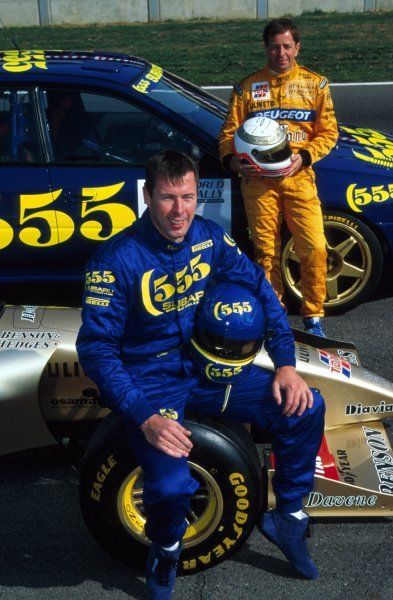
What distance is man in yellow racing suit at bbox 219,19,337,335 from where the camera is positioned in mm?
5441

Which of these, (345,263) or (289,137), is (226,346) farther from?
(345,263)

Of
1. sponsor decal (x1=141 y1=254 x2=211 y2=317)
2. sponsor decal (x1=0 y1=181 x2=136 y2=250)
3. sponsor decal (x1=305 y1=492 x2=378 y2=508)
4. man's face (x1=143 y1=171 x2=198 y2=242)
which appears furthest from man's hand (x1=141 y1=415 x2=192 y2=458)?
sponsor decal (x1=0 y1=181 x2=136 y2=250)

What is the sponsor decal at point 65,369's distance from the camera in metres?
4.07

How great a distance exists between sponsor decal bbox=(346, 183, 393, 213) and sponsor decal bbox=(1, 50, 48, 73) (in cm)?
207

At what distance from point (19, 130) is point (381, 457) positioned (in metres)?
3.06

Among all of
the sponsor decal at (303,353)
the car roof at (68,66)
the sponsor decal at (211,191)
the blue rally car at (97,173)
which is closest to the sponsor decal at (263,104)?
the blue rally car at (97,173)

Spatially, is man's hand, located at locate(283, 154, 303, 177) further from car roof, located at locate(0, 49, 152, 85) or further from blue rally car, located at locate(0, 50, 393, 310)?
car roof, located at locate(0, 49, 152, 85)

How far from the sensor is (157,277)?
11.4 ft

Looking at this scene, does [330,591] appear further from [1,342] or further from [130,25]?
[130,25]

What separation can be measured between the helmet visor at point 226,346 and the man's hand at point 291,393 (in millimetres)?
152

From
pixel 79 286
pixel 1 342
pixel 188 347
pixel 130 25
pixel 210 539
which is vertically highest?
pixel 188 347

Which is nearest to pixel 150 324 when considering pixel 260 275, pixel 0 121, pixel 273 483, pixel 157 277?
pixel 157 277

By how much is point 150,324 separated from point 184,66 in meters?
12.4

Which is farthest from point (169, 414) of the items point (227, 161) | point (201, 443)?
point (227, 161)
